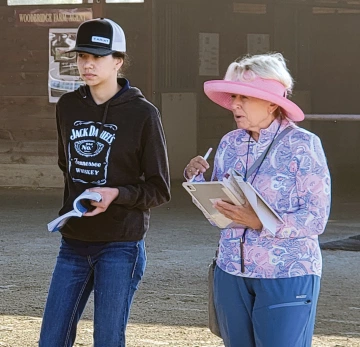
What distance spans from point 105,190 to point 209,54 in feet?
35.8

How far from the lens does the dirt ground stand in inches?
227

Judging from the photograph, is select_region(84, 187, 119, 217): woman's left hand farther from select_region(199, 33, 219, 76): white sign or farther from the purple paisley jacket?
select_region(199, 33, 219, 76): white sign

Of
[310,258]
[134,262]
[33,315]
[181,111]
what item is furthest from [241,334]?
[181,111]

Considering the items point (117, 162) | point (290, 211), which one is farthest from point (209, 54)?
point (290, 211)

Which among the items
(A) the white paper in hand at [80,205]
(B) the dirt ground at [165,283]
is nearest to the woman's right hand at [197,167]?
(A) the white paper in hand at [80,205]

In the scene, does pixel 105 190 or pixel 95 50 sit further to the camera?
pixel 95 50

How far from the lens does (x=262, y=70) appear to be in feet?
11.6

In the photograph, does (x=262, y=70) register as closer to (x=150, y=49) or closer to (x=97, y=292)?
(x=97, y=292)

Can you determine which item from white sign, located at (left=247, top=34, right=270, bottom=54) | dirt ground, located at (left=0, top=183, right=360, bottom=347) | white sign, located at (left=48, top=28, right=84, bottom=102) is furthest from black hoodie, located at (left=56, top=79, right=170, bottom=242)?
white sign, located at (left=247, top=34, right=270, bottom=54)

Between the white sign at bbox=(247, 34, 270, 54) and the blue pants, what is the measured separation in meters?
11.9

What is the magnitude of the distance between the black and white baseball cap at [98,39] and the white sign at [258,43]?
1128 centimetres

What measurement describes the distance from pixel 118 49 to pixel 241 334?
1210 millimetres

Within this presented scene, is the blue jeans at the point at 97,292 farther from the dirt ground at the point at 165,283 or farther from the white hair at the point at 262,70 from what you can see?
the dirt ground at the point at 165,283

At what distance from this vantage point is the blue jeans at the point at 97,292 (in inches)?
150
